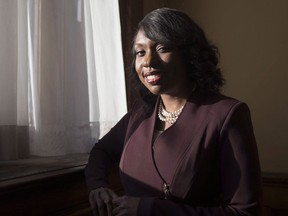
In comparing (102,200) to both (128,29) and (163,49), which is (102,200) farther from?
(128,29)

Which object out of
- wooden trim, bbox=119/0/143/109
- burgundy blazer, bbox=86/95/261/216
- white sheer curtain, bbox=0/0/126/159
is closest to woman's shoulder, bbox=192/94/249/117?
burgundy blazer, bbox=86/95/261/216

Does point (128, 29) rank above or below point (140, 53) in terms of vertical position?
above

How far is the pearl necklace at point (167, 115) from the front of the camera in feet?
3.67

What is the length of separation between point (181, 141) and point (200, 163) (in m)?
0.09

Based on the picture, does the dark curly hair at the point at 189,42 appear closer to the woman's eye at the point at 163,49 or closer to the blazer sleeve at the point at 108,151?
the woman's eye at the point at 163,49

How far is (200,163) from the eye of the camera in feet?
3.20

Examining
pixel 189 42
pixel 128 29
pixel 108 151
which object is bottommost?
pixel 108 151

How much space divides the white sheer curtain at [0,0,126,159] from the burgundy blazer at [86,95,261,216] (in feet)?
1.37

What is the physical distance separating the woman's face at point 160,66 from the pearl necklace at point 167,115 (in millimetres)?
71

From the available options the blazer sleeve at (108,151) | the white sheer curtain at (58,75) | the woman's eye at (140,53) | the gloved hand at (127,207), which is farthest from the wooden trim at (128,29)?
the gloved hand at (127,207)

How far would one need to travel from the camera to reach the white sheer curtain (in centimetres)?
126

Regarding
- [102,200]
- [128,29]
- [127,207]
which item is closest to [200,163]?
[127,207]

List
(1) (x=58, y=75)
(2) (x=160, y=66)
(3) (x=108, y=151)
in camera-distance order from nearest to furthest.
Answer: (2) (x=160, y=66) < (3) (x=108, y=151) < (1) (x=58, y=75)

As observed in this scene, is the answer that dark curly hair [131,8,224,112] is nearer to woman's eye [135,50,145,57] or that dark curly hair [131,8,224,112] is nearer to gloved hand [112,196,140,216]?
woman's eye [135,50,145,57]
